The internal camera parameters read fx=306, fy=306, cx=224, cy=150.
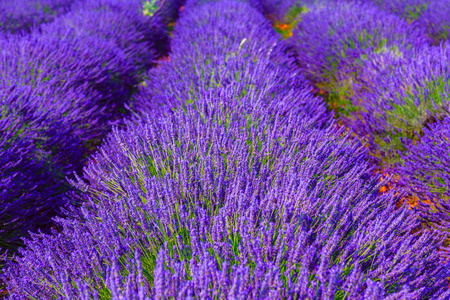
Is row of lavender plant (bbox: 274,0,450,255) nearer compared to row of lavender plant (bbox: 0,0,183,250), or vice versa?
row of lavender plant (bbox: 0,0,183,250)

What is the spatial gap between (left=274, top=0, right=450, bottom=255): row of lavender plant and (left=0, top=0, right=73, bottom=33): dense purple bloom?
13.5ft

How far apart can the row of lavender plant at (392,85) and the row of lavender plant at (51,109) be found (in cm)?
238

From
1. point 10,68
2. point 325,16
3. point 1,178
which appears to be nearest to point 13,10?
point 10,68

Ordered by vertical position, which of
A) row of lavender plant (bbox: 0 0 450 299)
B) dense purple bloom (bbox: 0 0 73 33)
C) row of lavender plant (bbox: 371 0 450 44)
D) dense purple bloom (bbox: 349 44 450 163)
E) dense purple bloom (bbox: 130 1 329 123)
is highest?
dense purple bloom (bbox: 0 0 73 33)

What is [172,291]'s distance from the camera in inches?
38.5

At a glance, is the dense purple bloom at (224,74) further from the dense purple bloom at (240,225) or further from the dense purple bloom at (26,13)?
the dense purple bloom at (26,13)

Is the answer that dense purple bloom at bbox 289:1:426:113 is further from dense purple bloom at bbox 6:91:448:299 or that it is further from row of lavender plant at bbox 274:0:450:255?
dense purple bloom at bbox 6:91:448:299

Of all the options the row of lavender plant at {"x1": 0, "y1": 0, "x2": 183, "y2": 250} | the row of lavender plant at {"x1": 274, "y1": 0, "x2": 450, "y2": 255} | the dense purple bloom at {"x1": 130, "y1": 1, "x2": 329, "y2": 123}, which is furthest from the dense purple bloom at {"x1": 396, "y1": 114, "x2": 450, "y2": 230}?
the row of lavender plant at {"x1": 0, "y1": 0, "x2": 183, "y2": 250}

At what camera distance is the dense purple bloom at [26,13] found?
4.59 metres

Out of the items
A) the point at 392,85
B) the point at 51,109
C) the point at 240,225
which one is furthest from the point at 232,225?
the point at 392,85

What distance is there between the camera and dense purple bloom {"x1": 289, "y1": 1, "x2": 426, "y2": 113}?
3.50 metres

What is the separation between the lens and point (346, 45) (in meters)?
3.71

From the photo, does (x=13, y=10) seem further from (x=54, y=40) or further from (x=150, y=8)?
(x=54, y=40)

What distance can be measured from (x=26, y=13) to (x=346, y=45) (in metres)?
4.92
